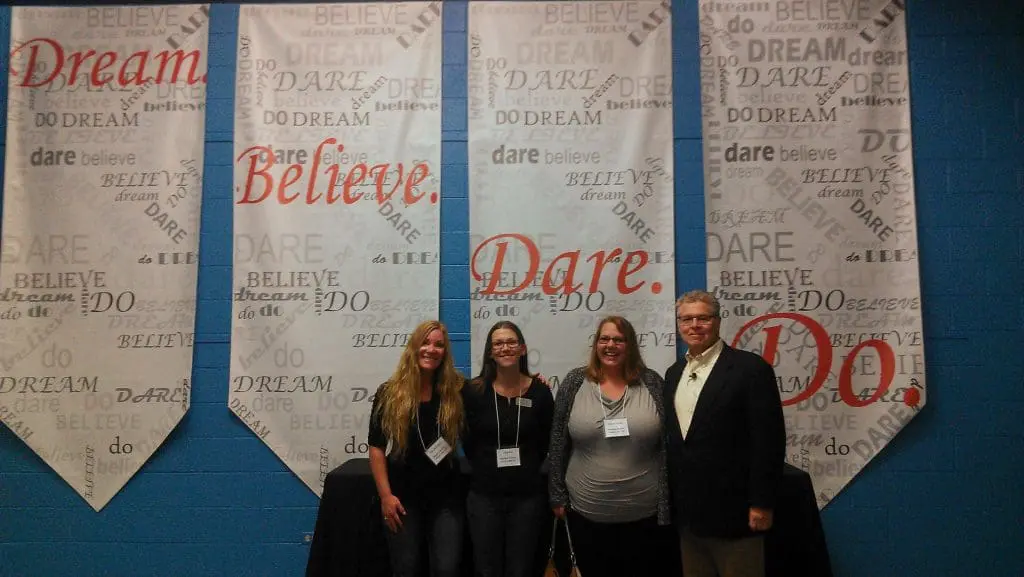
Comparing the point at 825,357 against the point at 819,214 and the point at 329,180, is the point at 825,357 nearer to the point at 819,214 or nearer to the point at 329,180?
the point at 819,214

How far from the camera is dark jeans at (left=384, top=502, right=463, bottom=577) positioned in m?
2.38

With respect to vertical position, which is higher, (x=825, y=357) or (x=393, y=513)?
(x=825, y=357)

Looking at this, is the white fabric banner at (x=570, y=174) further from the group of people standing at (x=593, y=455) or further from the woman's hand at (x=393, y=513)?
the woman's hand at (x=393, y=513)

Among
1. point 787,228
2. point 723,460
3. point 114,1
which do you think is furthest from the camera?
point 114,1

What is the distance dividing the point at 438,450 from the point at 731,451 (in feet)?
3.47

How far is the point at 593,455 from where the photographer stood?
2.31 meters

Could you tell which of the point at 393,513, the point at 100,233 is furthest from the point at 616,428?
the point at 100,233

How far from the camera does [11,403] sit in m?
3.23

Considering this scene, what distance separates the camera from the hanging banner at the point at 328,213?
320cm

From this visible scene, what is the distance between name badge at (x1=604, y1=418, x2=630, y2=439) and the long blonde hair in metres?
0.57

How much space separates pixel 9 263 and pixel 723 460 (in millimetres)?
3555

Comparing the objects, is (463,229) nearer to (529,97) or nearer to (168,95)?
(529,97)

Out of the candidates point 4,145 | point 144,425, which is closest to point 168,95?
point 4,145

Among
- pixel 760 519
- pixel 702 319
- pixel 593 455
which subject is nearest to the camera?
pixel 760 519
